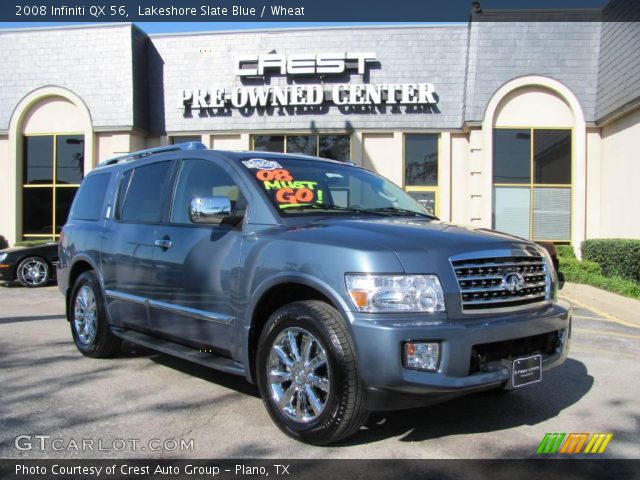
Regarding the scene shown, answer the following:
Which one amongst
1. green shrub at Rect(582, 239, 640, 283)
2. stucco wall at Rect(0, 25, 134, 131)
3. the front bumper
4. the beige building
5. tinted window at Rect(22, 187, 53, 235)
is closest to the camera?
the front bumper

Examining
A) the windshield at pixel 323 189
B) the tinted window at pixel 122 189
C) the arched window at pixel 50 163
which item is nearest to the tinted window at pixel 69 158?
the arched window at pixel 50 163

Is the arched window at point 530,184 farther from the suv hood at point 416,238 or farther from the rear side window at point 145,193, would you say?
the suv hood at point 416,238

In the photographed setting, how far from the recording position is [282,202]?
4137mm

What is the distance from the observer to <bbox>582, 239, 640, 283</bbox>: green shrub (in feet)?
41.8

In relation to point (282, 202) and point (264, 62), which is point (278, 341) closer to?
point (282, 202)

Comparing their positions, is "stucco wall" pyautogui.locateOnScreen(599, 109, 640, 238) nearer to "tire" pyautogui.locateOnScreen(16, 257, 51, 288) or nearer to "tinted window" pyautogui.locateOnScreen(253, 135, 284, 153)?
"tinted window" pyautogui.locateOnScreen(253, 135, 284, 153)

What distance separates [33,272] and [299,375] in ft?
34.4

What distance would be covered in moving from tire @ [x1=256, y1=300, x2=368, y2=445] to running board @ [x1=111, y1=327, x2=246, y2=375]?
1.07 ft

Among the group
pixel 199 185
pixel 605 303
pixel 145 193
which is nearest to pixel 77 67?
pixel 145 193

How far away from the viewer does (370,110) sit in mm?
17000

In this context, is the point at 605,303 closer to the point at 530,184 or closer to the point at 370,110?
the point at 530,184

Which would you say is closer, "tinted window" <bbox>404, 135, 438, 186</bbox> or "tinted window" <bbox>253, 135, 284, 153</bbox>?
"tinted window" <bbox>404, 135, 438, 186</bbox>

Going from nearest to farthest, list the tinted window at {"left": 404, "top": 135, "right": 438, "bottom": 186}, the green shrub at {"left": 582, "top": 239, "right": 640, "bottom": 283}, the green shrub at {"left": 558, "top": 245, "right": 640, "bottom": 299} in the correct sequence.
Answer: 1. the green shrub at {"left": 558, "top": 245, "right": 640, "bottom": 299}
2. the green shrub at {"left": 582, "top": 239, "right": 640, "bottom": 283}
3. the tinted window at {"left": 404, "top": 135, "right": 438, "bottom": 186}

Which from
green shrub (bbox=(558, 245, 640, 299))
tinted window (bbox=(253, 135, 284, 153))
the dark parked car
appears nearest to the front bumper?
the dark parked car
